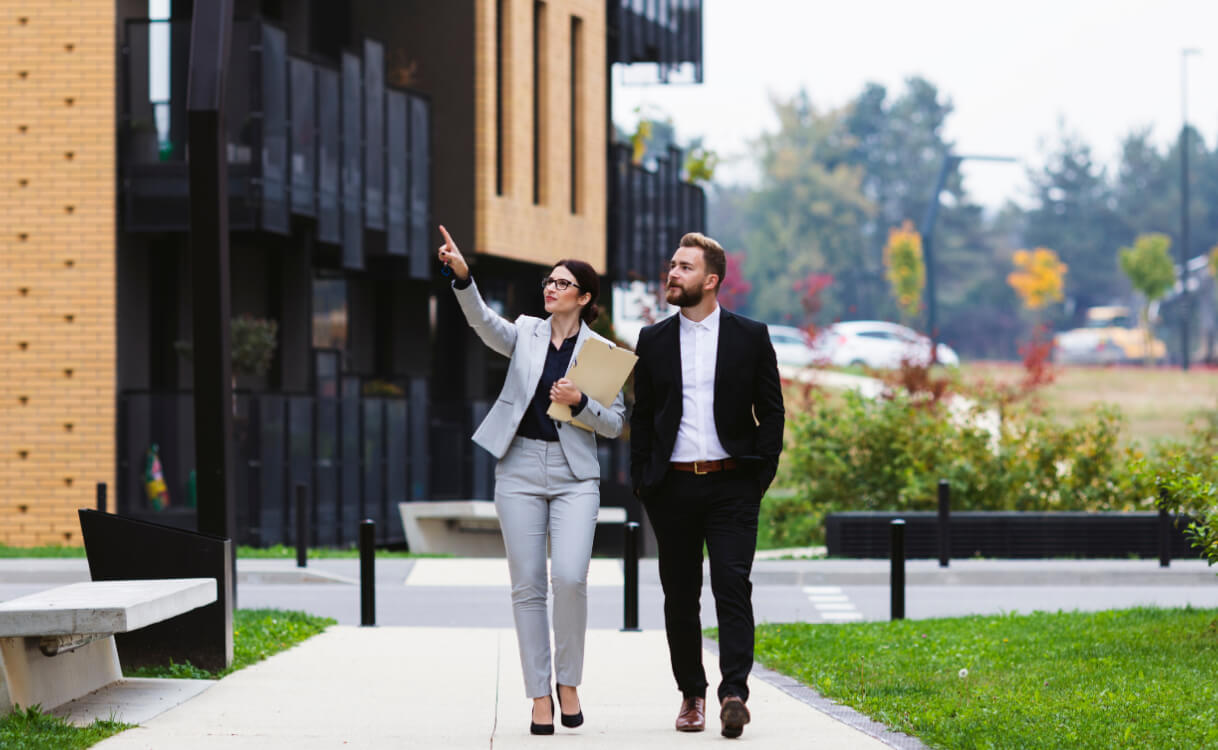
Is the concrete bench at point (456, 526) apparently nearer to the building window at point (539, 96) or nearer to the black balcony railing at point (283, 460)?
the black balcony railing at point (283, 460)

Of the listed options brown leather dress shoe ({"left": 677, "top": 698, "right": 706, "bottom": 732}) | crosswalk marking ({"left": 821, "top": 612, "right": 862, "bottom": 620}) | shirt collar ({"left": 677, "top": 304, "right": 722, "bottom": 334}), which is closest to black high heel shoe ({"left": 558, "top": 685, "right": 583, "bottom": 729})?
brown leather dress shoe ({"left": 677, "top": 698, "right": 706, "bottom": 732})

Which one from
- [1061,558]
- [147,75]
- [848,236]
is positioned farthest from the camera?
[848,236]

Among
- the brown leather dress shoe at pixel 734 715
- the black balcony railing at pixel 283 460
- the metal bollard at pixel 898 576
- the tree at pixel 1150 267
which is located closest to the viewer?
the brown leather dress shoe at pixel 734 715

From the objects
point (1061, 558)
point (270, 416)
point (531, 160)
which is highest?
point (531, 160)

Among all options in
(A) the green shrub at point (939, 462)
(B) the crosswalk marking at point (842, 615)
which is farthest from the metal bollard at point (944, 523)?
(B) the crosswalk marking at point (842, 615)

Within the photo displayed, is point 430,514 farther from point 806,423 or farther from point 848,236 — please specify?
point 848,236

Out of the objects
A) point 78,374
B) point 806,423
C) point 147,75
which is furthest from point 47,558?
point 806,423

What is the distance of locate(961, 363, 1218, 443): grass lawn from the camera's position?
48719 millimetres

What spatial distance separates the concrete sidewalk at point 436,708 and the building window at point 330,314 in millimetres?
14998

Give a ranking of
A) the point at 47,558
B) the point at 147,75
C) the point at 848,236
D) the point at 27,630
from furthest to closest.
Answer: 1. the point at 848,236
2. the point at 147,75
3. the point at 47,558
4. the point at 27,630

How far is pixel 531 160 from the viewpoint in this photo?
A: 2833cm

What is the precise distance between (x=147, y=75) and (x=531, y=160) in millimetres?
8094

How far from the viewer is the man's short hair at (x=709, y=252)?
7.67 m

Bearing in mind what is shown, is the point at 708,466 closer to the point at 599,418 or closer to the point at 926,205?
the point at 599,418
